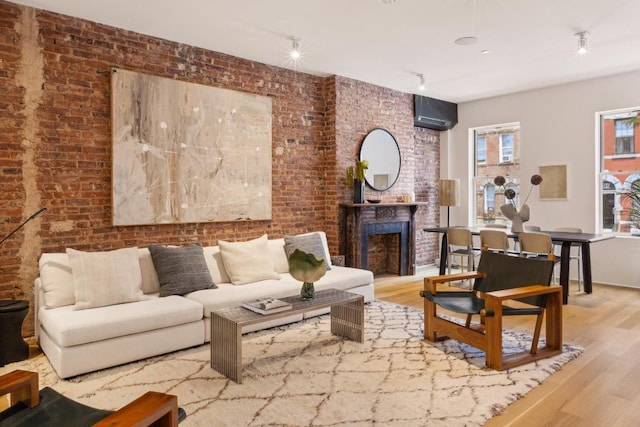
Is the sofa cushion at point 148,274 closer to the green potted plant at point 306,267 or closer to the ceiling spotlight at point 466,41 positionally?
the green potted plant at point 306,267

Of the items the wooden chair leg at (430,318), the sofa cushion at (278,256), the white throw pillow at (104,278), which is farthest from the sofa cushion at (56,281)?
the wooden chair leg at (430,318)

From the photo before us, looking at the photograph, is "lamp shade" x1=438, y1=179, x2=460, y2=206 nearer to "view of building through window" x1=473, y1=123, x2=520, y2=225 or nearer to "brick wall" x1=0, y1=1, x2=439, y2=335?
"view of building through window" x1=473, y1=123, x2=520, y2=225

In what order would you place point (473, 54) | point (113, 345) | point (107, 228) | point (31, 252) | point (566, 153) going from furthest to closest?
point (566, 153) → point (473, 54) → point (107, 228) → point (31, 252) → point (113, 345)

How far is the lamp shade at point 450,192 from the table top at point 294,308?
14.2 ft

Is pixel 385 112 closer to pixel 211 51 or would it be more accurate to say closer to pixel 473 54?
pixel 473 54

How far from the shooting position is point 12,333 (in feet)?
11.1

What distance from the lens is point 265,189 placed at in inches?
216

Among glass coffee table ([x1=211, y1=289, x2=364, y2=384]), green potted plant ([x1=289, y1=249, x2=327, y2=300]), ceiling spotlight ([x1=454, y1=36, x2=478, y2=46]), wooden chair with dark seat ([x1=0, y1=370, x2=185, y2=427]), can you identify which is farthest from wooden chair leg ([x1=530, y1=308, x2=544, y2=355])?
ceiling spotlight ([x1=454, y1=36, x2=478, y2=46])

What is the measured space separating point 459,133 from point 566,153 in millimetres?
1892

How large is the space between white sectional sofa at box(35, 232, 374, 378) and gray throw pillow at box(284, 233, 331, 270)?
72 centimetres

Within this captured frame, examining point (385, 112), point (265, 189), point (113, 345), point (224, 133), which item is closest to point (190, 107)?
point (224, 133)

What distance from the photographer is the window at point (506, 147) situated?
7.41 metres

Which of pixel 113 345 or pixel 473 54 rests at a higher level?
pixel 473 54

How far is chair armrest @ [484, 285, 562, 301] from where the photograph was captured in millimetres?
3211
